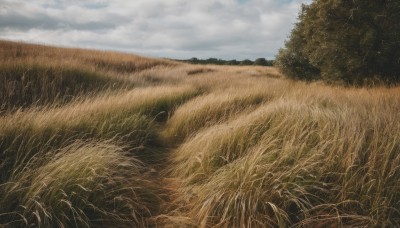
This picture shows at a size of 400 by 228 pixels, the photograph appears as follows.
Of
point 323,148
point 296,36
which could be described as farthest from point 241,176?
point 296,36

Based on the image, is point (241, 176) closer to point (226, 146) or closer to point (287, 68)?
point (226, 146)

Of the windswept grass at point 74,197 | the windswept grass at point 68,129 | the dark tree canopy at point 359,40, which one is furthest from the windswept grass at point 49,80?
the dark tree canopy at point 359,40

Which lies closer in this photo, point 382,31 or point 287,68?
point 382,31

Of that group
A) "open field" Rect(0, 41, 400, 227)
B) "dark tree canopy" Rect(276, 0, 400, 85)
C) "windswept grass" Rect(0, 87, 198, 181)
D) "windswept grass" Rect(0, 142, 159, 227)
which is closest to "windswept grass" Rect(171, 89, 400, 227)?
"open field" Rect(0, 41, 400, 227)

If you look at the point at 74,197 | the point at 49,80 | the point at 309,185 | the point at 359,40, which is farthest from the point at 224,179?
the point at 359,40

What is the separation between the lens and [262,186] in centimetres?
274

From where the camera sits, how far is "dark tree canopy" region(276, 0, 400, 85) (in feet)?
31.7

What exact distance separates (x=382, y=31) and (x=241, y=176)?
9.06 metres

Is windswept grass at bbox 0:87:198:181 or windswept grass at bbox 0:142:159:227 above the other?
windswept grass at bbox 0:87:198:181

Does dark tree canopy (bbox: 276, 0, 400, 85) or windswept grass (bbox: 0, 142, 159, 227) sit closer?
windswept grass (bbox: 0, 142, 159, 227)

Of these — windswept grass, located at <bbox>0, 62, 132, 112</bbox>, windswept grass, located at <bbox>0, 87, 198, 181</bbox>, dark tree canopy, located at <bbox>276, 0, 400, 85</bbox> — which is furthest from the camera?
dark tree canopy, located at <bbox>276, 0, 400, 85</bbox>

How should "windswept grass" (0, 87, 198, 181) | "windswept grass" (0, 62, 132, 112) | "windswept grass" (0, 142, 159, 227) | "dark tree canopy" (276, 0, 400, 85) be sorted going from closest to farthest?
"windswept grass" (0, 142, 159, 227)
"windswept grass" (0, 87, 198, 181)
"windswept grass" (0, 62, 132, 112)
"dark tree canopy" (276, 0, 400, 85)

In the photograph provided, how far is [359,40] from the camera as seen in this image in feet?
32.9

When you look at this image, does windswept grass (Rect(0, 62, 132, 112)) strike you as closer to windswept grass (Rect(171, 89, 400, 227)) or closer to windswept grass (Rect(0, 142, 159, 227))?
windswept grass (Rect(0, 142, 159, 227))
